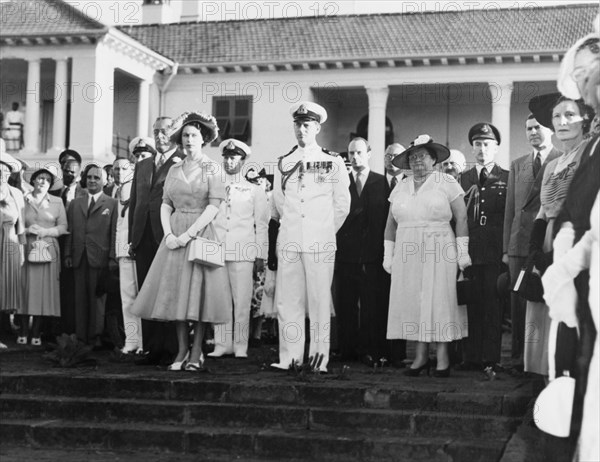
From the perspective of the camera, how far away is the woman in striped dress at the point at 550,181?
5.57m

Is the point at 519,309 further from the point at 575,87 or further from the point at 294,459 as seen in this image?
the point at 575,87

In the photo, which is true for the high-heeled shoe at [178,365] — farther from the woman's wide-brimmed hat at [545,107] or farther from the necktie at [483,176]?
the woman's wide-brimmed hat at [545,107]

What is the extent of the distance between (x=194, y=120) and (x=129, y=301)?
2.21 meters

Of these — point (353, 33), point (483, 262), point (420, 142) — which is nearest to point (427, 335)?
point (483, 262)

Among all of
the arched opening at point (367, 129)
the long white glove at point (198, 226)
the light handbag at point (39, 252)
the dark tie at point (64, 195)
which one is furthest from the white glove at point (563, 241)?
the arched opening at point (367, 129)

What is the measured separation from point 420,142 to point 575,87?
4098mm

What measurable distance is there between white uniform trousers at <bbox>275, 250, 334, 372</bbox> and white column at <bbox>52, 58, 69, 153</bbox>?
1011 inches

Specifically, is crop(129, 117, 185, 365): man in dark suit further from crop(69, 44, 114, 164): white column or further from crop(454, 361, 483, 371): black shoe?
crop(69, 44, 114, 164): white column

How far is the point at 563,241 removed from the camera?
13.1 ft

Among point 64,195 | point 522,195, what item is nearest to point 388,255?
point 522,195

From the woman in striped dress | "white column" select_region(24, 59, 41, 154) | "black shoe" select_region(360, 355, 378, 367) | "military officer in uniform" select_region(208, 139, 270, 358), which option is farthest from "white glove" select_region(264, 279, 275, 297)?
"white column" select_region(24, 59, 41, 154)

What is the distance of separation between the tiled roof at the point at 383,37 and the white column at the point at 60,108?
3.81 meters

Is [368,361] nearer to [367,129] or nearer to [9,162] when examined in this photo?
[9,162]

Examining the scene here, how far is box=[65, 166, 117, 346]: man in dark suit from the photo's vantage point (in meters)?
10.3
